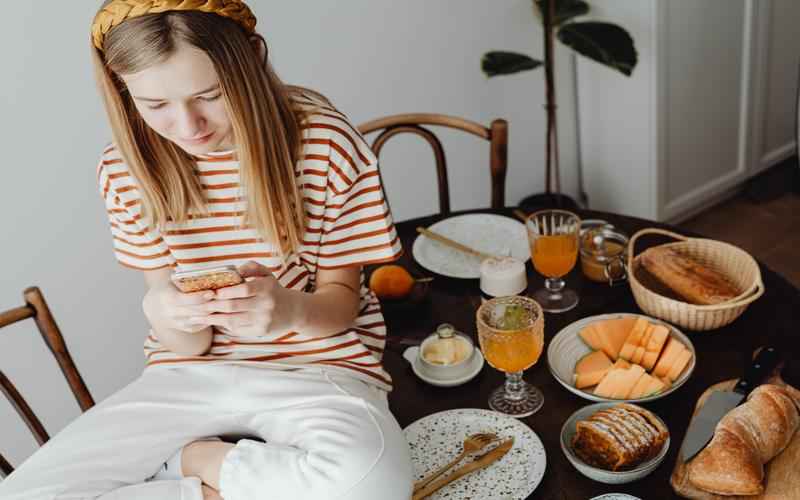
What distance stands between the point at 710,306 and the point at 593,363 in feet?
0.69

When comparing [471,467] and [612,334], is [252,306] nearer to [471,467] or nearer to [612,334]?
[471,467]

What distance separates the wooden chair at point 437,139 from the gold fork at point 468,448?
2.54ft

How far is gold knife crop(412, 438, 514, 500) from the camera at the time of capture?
3.69ft

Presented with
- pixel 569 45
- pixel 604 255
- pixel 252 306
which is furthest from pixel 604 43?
pixel 252 306

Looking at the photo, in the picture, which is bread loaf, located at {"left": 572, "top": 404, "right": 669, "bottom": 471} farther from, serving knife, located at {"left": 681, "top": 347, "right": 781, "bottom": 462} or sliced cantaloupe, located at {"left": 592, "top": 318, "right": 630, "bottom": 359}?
sliced cantaloupe, located at {"left": 592, "top": 318, "right": 630, "bottom": 359}

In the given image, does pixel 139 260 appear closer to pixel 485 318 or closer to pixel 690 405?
pixel 485 318

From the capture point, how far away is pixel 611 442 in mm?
1075

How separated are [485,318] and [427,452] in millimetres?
230

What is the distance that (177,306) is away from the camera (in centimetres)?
123

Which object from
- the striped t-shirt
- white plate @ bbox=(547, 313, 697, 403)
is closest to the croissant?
white plate @ bbox=(547, 313, 697, 403)

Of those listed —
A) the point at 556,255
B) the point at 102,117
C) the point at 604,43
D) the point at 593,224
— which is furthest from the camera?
the point at 604,43

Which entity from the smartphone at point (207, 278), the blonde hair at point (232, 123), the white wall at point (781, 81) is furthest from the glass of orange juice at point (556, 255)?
the white wall at point (781, 81)

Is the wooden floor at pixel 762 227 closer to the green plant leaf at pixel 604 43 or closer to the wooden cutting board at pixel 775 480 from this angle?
the green plant leaf at pixel 604 43

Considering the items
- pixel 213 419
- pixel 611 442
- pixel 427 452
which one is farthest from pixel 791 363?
pixel 213 419
